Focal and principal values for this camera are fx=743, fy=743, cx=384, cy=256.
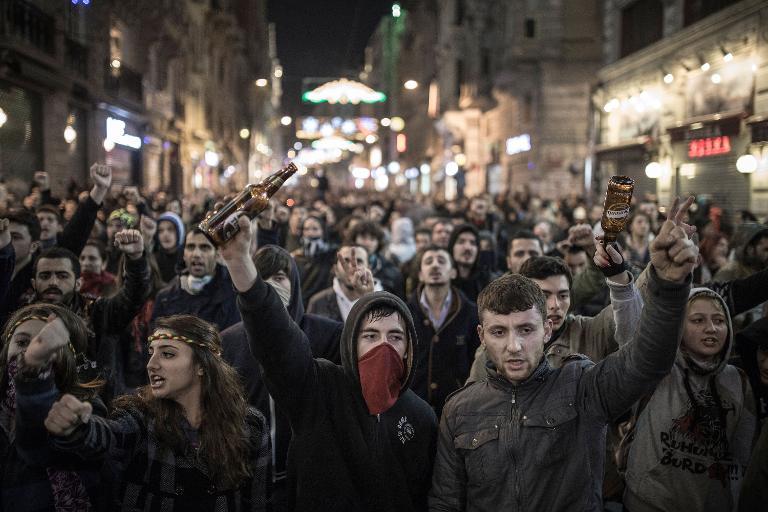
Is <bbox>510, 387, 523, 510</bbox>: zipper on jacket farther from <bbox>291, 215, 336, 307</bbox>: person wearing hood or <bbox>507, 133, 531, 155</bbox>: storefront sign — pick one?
<bbox>507, 133, 531, 155</bbox>: storefront sign

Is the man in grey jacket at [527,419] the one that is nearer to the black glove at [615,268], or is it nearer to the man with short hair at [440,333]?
the black glove at [615,268]

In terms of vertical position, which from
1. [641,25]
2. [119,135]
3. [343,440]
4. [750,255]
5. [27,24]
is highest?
[641,25]

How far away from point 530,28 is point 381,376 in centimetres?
2867

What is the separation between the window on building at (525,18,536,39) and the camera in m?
29.4

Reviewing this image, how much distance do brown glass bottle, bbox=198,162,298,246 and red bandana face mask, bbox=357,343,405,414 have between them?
31.5 inches

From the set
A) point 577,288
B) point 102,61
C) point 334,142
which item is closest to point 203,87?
point 102,61

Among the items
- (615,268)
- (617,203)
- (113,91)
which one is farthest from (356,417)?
(113,91)

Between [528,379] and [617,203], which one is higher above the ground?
[617,203]

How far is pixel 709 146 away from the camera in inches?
683

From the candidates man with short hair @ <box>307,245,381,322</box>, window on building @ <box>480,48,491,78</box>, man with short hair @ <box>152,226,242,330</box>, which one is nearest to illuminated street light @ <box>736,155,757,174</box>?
man with short hair @ <box>307,245,381,322</box>

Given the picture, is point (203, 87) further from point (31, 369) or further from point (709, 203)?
point (31, 369)

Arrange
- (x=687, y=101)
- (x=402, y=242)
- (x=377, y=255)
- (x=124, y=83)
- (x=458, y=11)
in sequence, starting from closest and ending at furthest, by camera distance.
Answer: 1. (x=377, y=255)
2. (x=402, y=242)
3. (x=687, y=101)
4. (x=124, y=83)
5. (x=458, y=11)

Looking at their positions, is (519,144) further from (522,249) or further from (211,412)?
(211,412)

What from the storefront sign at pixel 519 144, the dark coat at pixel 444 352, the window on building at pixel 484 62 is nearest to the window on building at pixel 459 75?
the window on building at pixel 484 62
